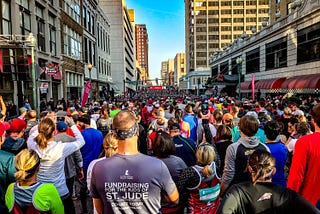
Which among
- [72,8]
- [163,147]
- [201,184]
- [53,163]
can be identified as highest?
[72,8]

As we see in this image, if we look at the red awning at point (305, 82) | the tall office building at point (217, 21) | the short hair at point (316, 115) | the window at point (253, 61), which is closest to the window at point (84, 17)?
the window at point (253, 61)

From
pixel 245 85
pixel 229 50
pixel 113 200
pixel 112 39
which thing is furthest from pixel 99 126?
pixel 112 39

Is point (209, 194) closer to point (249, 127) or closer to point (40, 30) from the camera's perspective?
point (249, 127)

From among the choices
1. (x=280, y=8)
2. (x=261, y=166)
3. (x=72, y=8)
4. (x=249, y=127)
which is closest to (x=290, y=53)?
(x=280, y=8)

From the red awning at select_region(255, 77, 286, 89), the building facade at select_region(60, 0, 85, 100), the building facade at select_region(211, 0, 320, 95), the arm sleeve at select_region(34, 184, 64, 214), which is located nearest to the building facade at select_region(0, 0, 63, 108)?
the building facade at select_region(60, 0, 85, 100)

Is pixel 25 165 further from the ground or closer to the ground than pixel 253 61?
closer to the ground

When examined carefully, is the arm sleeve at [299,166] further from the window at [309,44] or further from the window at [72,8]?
the window at [72,8]

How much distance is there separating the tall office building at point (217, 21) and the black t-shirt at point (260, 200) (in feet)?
388

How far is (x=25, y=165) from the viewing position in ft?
9.78

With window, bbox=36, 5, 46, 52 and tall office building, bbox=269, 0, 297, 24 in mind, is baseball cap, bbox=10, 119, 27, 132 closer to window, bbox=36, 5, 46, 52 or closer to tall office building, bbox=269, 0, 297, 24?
window, bbox=36, 5, 46, 52

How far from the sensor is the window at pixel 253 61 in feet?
130

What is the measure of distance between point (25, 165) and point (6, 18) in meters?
19.1

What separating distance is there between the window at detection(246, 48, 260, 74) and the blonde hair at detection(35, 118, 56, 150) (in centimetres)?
3828

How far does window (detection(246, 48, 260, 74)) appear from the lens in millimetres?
39531
